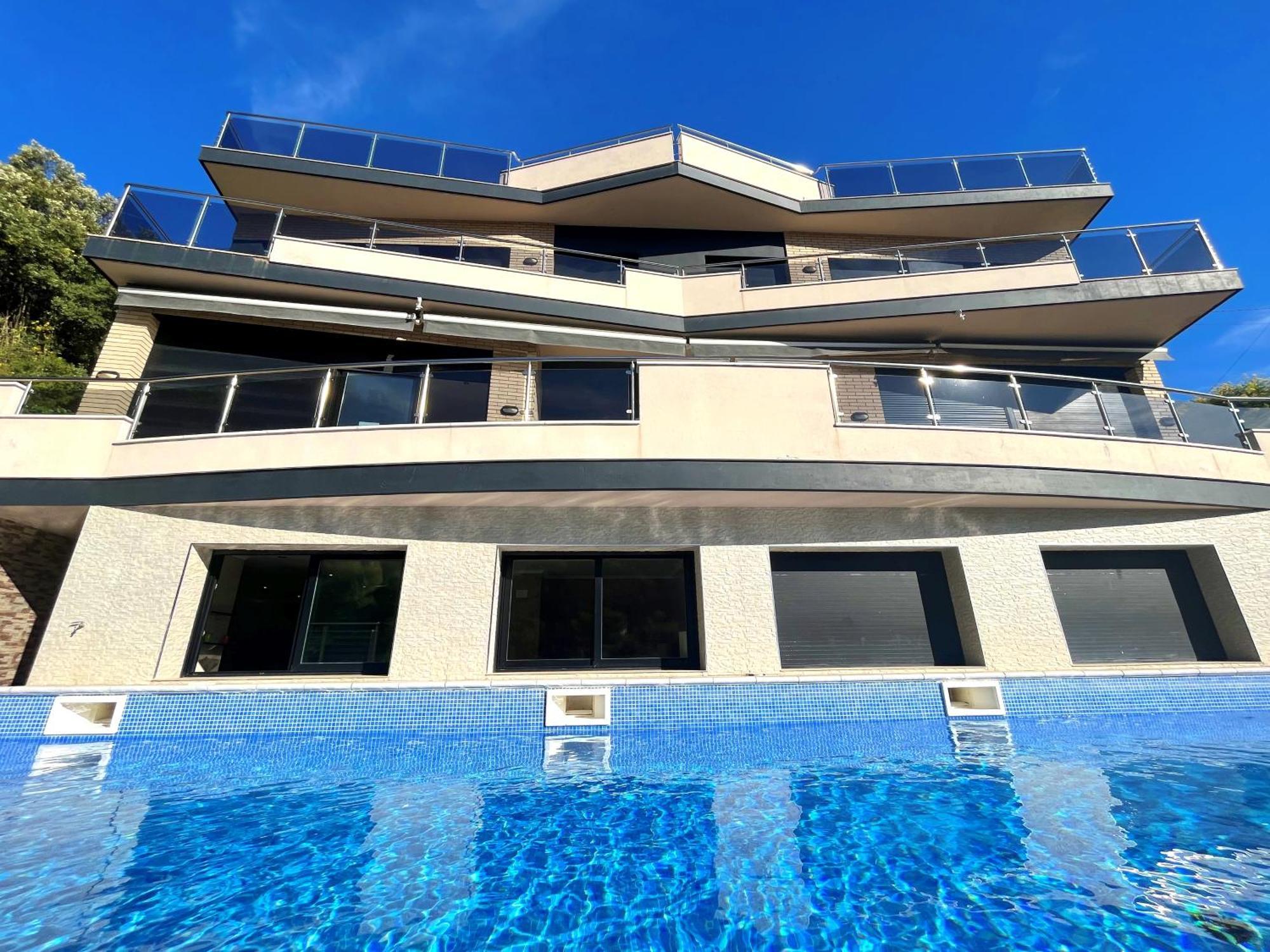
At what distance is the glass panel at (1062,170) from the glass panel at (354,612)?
18.3 metres

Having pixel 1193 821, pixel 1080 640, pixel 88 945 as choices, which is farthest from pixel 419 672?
pixel 1080 640

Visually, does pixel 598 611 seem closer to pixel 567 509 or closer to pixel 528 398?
pixel 567 509

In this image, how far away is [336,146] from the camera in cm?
1315

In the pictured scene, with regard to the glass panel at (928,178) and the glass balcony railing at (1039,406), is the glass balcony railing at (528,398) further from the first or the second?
the glass panel at (928,178)

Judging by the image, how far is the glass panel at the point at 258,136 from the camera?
41.4 ft

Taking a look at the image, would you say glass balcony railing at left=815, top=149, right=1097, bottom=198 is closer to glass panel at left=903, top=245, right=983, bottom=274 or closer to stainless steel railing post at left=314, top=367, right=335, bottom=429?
glass panel at left=903, top=245, right=983, bottom=274

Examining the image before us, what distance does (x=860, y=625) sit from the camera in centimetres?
888

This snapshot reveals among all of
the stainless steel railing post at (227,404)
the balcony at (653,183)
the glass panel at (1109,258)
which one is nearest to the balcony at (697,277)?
the glass panel at (1109,258)

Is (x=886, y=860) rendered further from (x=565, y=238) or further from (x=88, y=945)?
(x=565, y=238)

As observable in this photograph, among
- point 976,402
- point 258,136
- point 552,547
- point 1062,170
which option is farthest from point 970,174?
point 258,136

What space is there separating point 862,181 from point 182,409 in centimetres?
1645

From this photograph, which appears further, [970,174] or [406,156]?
[970,174]

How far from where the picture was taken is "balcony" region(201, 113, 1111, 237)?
13.0m

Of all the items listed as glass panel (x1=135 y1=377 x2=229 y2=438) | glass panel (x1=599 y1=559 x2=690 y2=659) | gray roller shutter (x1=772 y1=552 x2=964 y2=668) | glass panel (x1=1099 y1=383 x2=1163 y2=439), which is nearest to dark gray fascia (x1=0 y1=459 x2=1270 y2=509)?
glass panel (x1=135 y1=377 x2=229 y2=438)
